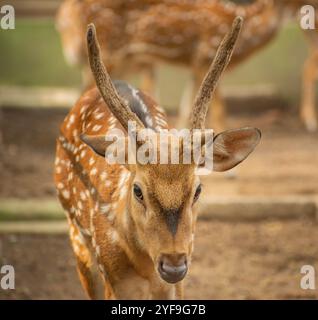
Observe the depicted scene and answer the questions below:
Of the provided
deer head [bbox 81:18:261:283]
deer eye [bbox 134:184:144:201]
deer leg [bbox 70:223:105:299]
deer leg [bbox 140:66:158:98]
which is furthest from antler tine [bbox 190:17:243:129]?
deer leg [bbox 140:66:158:98]

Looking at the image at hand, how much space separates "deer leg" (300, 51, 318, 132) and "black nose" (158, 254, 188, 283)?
22.8 feet

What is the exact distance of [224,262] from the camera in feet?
22.8

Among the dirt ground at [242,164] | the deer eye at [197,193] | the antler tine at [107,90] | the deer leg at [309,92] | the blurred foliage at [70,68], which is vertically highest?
the blurred foliage at [70,68]

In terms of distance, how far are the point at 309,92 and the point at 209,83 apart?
21.8 ft

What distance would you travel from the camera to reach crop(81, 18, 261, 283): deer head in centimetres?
427

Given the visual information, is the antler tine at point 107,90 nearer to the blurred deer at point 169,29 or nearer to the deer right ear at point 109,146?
the deer right ear at point 109,146

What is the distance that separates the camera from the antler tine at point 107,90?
14.9 feet

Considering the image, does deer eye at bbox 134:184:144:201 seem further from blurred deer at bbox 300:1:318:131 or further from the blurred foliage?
the blurred foliage

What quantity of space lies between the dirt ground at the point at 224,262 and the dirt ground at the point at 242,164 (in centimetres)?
78

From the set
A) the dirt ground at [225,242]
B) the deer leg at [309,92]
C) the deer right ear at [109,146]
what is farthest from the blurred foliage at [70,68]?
the deer right ear at [109,146]

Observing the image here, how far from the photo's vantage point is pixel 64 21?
9.73 m

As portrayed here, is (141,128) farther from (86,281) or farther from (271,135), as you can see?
(271,135)
